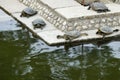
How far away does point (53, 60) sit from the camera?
8.37 meters

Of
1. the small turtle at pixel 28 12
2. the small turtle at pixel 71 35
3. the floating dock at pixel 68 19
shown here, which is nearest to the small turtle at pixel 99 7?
the floating dock at pixel 68 19

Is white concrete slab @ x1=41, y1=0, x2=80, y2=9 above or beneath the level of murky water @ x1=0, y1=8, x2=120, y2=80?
above

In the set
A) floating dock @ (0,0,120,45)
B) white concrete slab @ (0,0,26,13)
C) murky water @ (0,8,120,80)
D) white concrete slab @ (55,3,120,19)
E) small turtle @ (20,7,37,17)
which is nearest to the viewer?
murky water @ (0,8,120,80)

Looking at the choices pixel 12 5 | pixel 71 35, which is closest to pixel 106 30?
pixel 71 35

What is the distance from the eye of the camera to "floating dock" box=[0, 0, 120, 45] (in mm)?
9539

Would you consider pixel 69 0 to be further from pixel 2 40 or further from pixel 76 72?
pixel 76 72

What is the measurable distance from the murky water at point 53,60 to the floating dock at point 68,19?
31 centimetres

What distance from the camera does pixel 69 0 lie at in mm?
10984

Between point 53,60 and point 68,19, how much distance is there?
5.10ft

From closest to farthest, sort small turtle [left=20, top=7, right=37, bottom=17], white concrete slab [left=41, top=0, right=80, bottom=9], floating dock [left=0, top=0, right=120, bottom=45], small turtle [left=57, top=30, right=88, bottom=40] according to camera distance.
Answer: small turtle [left=57, top=30, right=88, bottom=40], floating dock [left=0, top=0, right=120, bottom=45], white concrete slab [left=41, top=0, right=80, bottom=9], small turtle [left=20, top=7, right=37, bottom=17]

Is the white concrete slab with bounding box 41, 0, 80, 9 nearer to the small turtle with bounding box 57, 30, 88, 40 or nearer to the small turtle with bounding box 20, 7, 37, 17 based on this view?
the small turtle with bounding box 20, 7, 37, 17

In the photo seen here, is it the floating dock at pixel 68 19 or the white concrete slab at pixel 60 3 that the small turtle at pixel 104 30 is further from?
the white concrete slab at pixel 60 3

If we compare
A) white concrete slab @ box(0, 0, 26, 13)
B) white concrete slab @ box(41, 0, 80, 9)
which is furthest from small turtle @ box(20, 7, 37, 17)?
white concrete slab @ box(0, 0, 26, 13)

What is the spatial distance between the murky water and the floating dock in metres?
0.31
